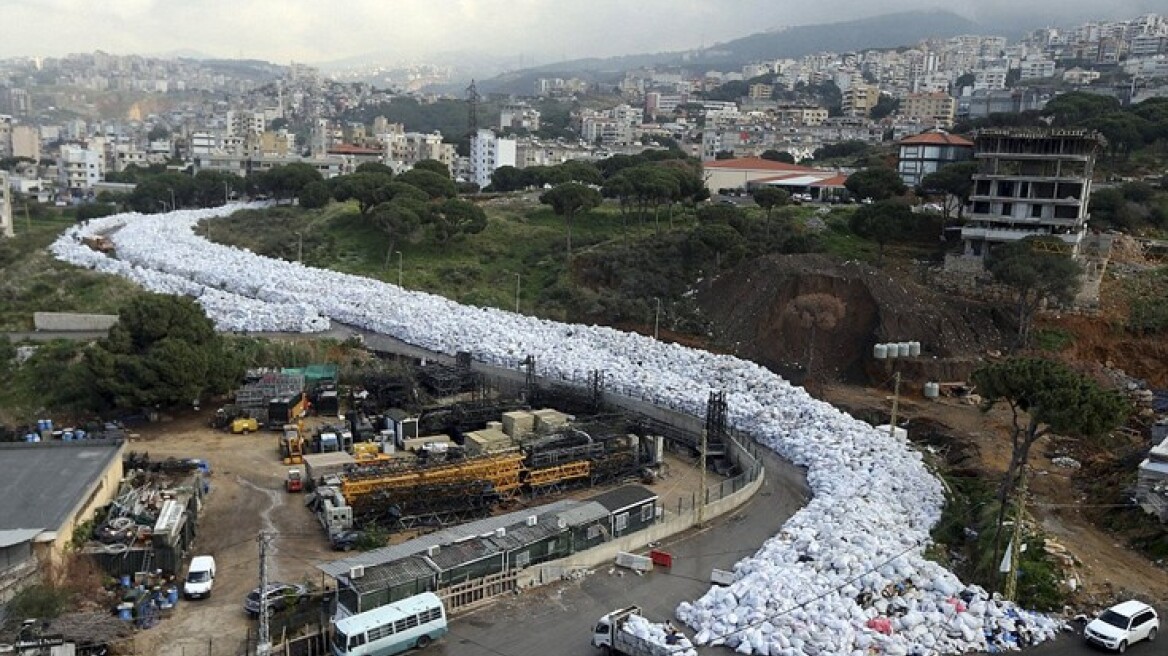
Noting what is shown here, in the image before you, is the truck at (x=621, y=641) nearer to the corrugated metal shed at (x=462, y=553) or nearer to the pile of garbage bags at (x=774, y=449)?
the pile of garbage bags at (x=774, y=449)

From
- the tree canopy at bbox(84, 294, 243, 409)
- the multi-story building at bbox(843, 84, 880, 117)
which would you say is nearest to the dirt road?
the tree canopy at bbox(84, 294, 243, 409)

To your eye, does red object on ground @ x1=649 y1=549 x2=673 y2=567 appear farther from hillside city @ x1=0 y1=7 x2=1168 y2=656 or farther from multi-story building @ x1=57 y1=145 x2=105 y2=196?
multi-story building @ x1=57 y1=145 x2=105 y2=196

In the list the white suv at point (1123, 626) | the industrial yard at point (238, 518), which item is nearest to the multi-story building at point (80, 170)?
the industrial yard at point (238, 518)

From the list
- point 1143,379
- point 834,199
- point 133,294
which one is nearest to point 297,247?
point 133,294

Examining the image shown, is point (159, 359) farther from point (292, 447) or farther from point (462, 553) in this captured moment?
point (462, 553)

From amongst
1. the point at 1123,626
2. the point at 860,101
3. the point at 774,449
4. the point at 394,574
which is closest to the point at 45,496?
the point at 394,574

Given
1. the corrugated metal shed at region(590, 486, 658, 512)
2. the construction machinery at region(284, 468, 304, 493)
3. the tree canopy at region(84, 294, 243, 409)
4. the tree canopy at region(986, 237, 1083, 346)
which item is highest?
the tree canopy at region(986, 237, 1083, 346)

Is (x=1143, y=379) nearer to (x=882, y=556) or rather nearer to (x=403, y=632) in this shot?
(x=882, y=556)
